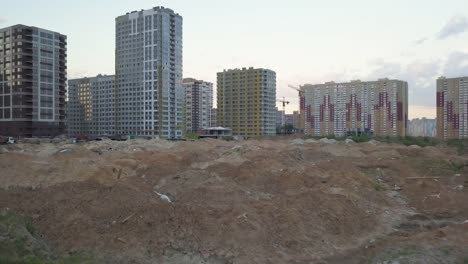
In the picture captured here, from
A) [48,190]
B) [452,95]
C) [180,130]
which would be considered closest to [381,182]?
[48,190]

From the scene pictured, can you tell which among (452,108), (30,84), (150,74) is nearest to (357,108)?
(452,108)

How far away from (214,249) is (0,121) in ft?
275

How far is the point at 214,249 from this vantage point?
12.3 metres

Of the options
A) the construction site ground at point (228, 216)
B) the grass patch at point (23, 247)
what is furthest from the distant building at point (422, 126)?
the grass patch at point (23, 247)

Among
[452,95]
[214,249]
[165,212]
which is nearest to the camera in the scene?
[214,249]

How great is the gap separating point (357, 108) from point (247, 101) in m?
29.9

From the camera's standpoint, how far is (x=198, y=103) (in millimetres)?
129750

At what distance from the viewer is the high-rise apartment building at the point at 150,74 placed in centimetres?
9269

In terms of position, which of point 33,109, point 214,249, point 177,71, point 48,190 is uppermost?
point 177,71

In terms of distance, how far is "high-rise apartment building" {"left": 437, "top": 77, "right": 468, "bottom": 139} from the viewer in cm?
9006

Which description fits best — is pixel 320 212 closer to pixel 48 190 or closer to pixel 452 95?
pixel 48 190

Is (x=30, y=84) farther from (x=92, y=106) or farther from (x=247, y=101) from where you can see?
(x=247, y=101)

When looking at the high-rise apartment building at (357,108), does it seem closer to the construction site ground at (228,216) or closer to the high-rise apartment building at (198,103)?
the high-rise apartment building at (198,103)

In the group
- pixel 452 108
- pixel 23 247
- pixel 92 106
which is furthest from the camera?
pixel 92 106
